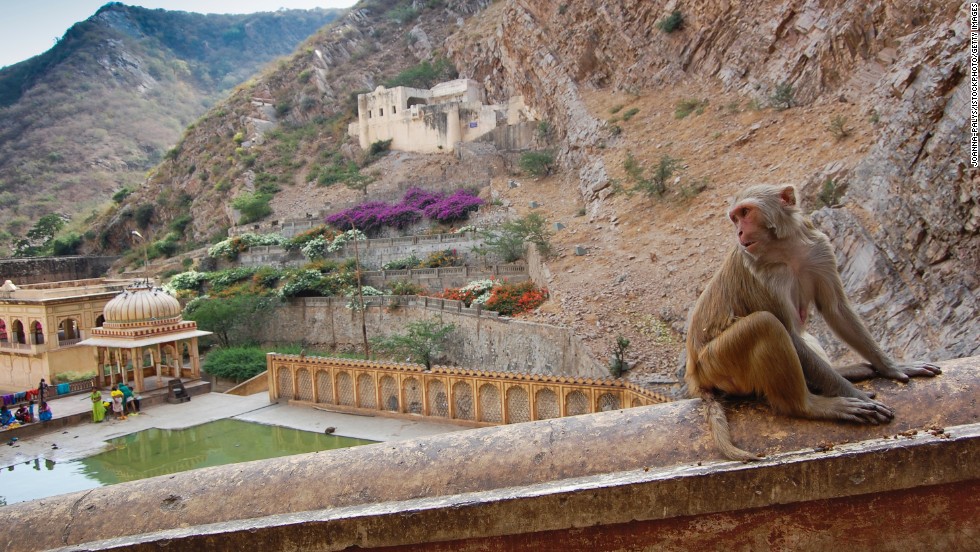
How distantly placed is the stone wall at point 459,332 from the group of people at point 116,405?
8.48 m

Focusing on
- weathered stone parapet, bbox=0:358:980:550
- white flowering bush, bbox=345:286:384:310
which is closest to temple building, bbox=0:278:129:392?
white flowering bush, bbox=345:286:384:310

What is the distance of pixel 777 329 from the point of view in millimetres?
2525

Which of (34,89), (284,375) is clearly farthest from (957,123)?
(34,89)

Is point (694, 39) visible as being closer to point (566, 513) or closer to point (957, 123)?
point (957, 123)

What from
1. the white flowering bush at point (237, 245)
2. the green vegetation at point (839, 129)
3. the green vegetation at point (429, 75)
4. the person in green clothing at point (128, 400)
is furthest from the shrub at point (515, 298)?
the green vegetation at point (429, 75)

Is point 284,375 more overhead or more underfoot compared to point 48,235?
more underfoot

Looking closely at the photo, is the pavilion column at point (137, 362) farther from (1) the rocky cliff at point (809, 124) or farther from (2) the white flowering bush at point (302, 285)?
(1) the rocky cliff at point (809, 124)

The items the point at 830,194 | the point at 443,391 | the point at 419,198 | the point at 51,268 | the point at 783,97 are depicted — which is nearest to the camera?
the point at 830,194

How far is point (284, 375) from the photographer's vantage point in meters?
16.6

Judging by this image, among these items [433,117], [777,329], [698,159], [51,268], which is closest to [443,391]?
[777,329]

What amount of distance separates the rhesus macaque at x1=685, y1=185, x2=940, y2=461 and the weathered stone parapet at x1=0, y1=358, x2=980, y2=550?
0.30ft

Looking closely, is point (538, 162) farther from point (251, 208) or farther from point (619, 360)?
point (251, 208)

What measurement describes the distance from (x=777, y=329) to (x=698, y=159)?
62.4 feet

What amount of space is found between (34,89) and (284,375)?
282 feet
